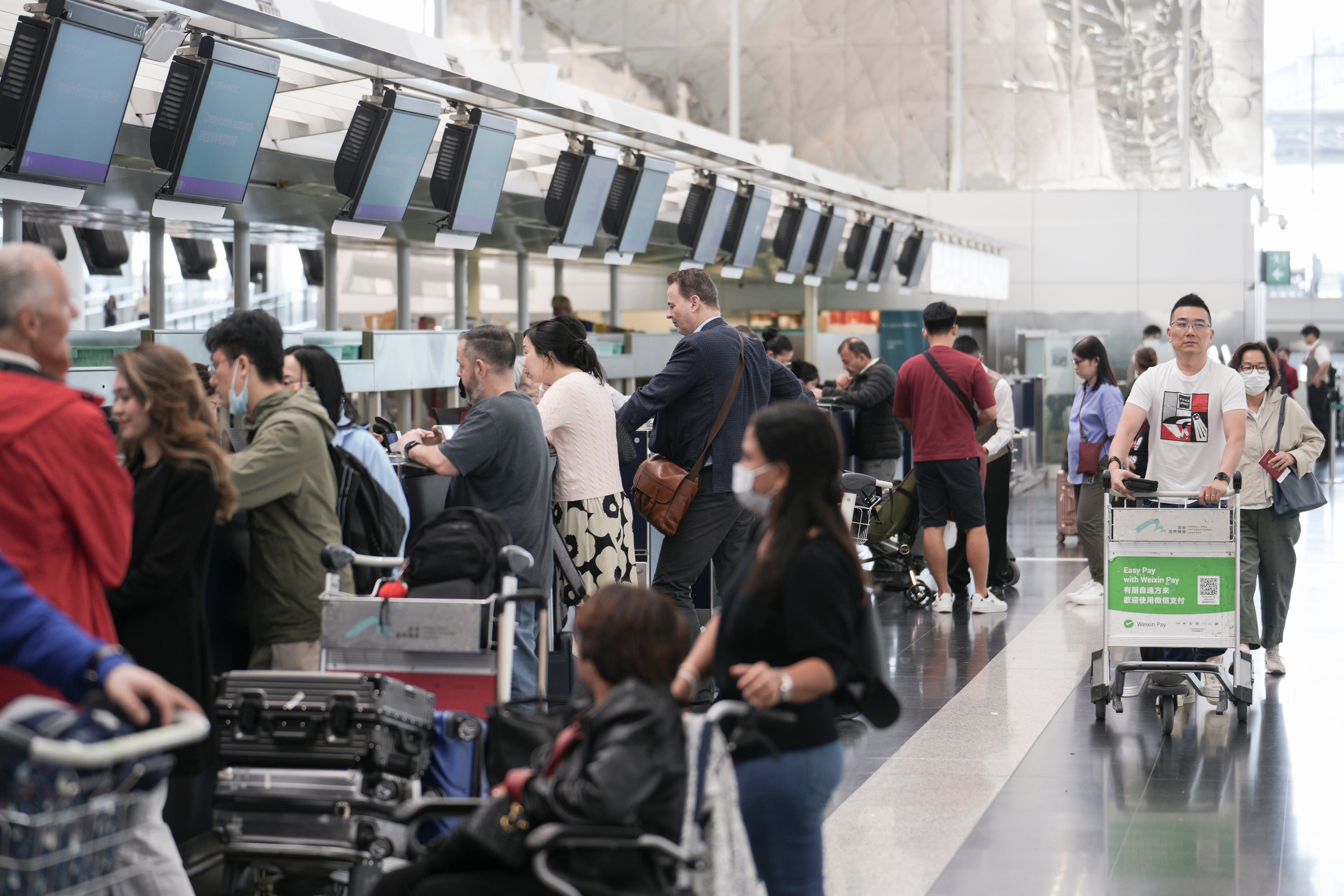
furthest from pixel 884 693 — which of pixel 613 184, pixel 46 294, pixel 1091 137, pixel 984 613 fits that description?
pixel 1091 137

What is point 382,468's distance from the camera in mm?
4281

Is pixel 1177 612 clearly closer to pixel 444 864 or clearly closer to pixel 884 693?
pixel 884 693

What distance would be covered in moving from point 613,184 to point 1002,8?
1582cm

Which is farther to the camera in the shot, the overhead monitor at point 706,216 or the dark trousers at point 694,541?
the overhead monitor at point 706,216

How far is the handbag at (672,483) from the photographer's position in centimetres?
550

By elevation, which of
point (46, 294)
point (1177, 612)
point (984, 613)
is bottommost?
point (984, 613)

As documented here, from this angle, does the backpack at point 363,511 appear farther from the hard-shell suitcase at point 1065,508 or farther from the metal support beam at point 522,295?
the metal support beam at point 522,295

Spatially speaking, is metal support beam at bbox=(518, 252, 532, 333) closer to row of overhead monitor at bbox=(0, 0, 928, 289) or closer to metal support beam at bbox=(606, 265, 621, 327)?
metal support beam at bbox=(606, 265, 621, 327)

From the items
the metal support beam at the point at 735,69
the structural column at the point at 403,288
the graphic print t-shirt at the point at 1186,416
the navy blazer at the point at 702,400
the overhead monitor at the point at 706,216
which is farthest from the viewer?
the metal support beam at the point at 735,69

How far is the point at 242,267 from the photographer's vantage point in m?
10.4

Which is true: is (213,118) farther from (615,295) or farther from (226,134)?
(615,295)

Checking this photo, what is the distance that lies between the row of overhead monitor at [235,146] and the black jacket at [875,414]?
6.15 feet

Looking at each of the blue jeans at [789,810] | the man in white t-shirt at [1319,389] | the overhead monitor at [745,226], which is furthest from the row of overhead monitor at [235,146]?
the man in white t-shirt at [1319,389]

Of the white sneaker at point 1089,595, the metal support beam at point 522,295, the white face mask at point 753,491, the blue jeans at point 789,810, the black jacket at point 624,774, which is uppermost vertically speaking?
the metal support beam at point 522,295
